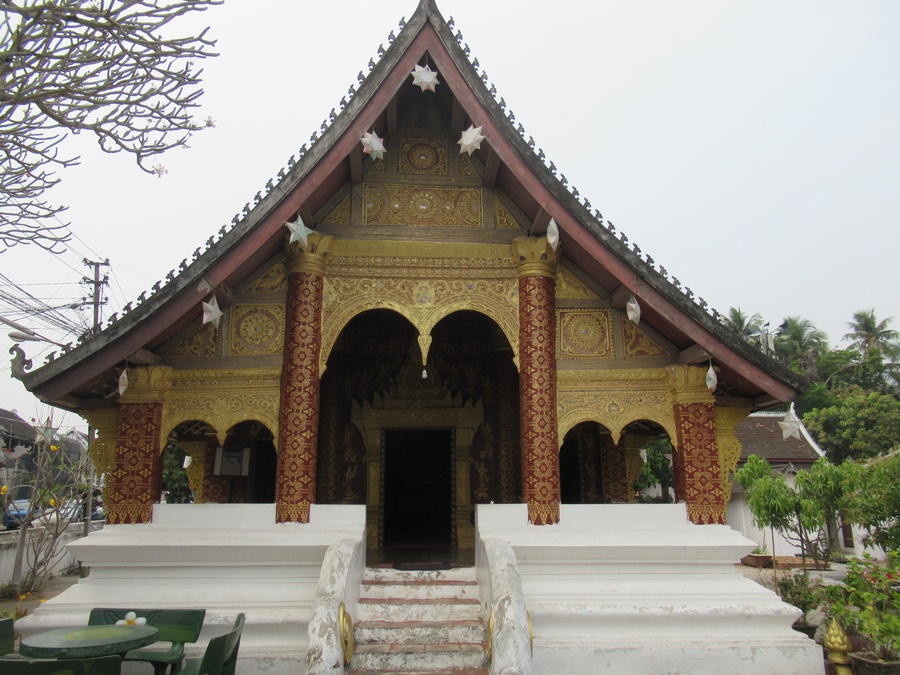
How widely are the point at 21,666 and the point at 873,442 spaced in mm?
32213

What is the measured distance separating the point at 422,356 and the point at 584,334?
1834 mm

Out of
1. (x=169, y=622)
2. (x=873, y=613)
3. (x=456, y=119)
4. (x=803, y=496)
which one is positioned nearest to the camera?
(x=169, y=622)

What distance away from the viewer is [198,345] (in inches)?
292

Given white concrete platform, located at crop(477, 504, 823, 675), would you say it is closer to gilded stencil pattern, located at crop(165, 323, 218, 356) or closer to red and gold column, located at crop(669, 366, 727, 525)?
red and gold column, located at crop(669, 366, 727, 525)

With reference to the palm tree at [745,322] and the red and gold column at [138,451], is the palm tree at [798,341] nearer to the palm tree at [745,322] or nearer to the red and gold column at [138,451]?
the palm tree at [745,322]

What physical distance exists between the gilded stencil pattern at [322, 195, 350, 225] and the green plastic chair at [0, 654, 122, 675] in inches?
192

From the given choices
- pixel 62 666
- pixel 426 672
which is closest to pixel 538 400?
pixel 426 672

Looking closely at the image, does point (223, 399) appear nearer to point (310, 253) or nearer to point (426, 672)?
point (310, 253)

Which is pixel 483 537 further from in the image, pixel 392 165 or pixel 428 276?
pixel 392 165

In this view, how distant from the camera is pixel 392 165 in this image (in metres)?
7.97

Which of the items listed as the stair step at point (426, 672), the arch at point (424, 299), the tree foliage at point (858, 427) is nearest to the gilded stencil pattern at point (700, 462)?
the arch at point (424, 299)

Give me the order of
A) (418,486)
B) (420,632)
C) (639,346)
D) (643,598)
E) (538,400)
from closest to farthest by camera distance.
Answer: (420,632), (643,598), (538,400), (639,346), (418,486)

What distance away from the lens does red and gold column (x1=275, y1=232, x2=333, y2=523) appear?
6887 millimetres

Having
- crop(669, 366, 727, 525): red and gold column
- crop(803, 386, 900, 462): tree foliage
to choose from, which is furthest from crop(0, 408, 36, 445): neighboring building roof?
crop(803, 386, 900, 462): tree foliage
